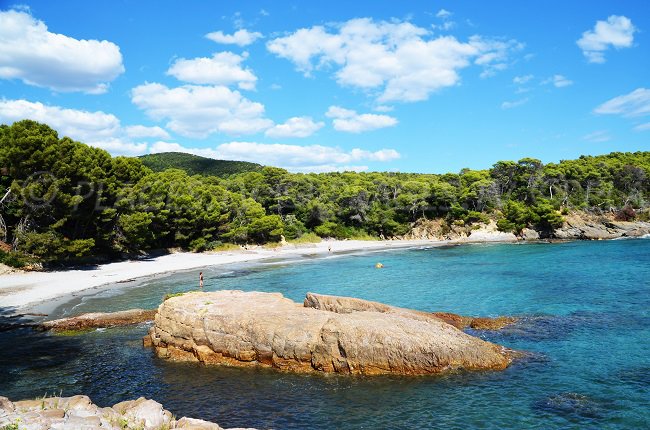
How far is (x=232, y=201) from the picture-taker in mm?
71688

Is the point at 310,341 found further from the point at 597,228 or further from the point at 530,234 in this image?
the point at 597,228

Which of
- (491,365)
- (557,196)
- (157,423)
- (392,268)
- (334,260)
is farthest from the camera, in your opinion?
(557,196)

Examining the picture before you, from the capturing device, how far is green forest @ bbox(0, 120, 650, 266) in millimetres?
41156

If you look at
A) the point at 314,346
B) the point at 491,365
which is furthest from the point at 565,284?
the point at 314,346

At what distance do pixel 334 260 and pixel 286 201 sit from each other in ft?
85.3

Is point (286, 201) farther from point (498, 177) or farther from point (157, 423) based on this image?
point (157, 423)

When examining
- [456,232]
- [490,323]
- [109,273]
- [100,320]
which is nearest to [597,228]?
[456,232]

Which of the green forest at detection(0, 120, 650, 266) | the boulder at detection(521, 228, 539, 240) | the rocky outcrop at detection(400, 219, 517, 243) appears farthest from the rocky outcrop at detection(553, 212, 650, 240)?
the rocky outcrop at detection(400, 219, 517, 243)

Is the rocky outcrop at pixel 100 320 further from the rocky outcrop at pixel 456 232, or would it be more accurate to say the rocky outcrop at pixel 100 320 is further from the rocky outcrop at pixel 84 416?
the rocky outcrop at pixel 456 232

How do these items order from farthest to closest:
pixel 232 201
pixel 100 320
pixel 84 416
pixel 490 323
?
pixel 232 201 → pixel 100 320 → pixel 490 323 → pixel 84 416

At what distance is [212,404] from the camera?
15.0 m

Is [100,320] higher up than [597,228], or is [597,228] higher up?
[597,228]

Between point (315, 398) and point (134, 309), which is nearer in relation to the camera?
point (315, 398)

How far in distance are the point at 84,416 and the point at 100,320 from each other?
16.3 meters
